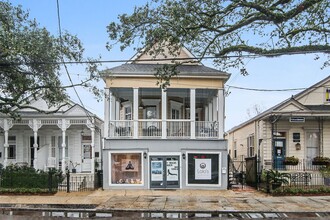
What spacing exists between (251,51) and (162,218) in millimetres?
6210

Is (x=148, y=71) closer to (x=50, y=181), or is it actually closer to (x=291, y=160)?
(x=50, y=181)

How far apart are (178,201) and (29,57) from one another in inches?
359

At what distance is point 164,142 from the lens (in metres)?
22.7

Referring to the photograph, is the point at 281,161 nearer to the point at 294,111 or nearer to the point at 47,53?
the point at 294,111

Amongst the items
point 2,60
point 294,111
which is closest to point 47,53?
point 2,60

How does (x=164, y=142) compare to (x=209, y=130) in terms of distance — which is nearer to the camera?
(x=164, y=142)

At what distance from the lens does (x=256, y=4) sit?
39.8 ft

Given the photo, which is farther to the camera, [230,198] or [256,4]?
[230,198]

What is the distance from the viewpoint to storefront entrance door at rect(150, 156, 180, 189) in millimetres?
22531

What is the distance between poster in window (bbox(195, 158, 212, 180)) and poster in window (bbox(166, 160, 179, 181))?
1.08 meters

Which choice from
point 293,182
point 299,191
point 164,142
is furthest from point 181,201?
point 293,182

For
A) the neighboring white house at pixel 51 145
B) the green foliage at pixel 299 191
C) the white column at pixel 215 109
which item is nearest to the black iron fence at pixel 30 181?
the neighboring white house at pixel 51 145

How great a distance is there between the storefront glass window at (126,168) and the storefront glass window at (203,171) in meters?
2.77

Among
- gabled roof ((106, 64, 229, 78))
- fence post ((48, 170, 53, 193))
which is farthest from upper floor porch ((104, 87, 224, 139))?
fence post ((48, 170, 53, 193))
